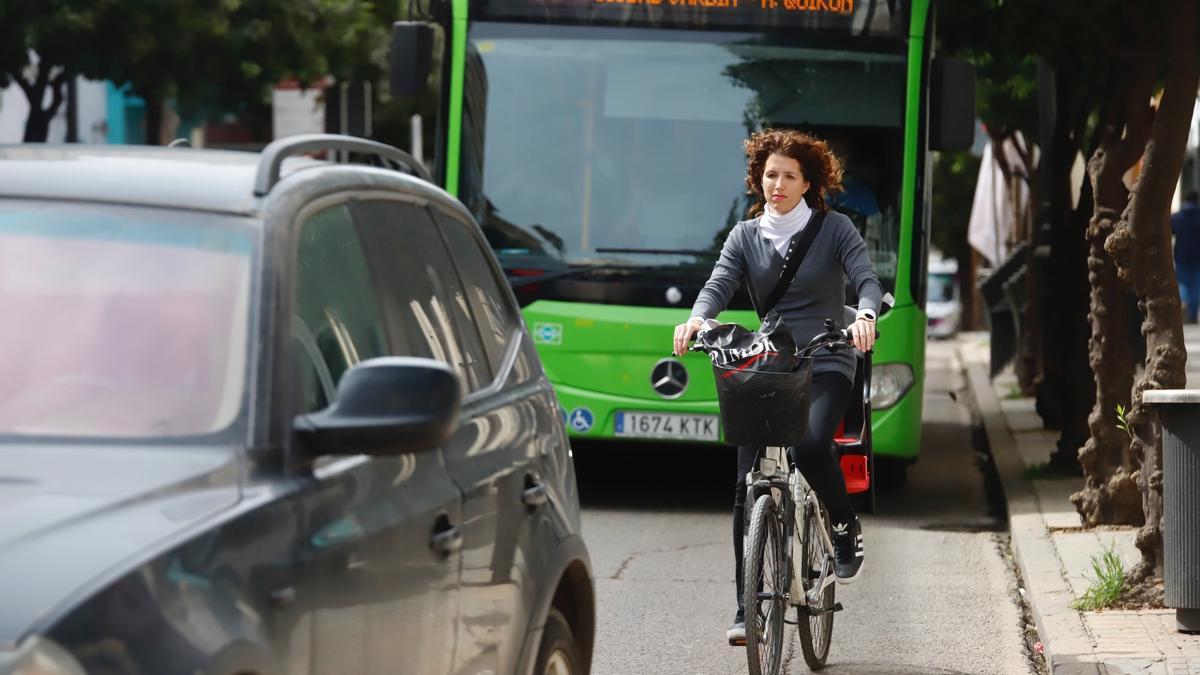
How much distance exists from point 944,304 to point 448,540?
54092mm

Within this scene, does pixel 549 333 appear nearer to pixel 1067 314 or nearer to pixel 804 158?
pixel 1067 314

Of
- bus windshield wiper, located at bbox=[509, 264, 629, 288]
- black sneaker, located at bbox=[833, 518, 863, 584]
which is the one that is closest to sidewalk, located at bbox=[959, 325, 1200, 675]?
black sneaker, located at bbox=[833, 518, 863, 584]

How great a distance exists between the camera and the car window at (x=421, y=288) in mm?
4043

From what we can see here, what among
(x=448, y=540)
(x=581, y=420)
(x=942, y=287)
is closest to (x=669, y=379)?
(x=581, y=420)

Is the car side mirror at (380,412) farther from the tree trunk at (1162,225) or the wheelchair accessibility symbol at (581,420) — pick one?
the wheelchair accessibility symbol at (581,420)

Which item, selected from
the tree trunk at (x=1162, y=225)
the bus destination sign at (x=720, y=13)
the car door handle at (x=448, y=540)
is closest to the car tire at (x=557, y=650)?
the car door handle at (x=448, y=540)

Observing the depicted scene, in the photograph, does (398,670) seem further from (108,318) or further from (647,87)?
(647,87)

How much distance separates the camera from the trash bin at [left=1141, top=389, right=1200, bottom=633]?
6.67m

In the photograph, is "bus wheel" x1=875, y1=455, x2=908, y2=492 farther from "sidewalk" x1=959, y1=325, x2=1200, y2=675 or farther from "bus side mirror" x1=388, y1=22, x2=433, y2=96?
"bus side mirror" x1=388, y1=22, x2=433, y2=96

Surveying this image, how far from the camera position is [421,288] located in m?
4.21

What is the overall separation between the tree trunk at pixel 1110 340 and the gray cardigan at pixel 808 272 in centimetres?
258

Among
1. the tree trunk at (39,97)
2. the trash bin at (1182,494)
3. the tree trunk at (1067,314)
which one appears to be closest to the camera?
the trash bin at (1182,494)

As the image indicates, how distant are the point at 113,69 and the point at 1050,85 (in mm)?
10108

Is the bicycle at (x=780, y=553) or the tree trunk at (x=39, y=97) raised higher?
the tree trunk at (x=39, y=97)
